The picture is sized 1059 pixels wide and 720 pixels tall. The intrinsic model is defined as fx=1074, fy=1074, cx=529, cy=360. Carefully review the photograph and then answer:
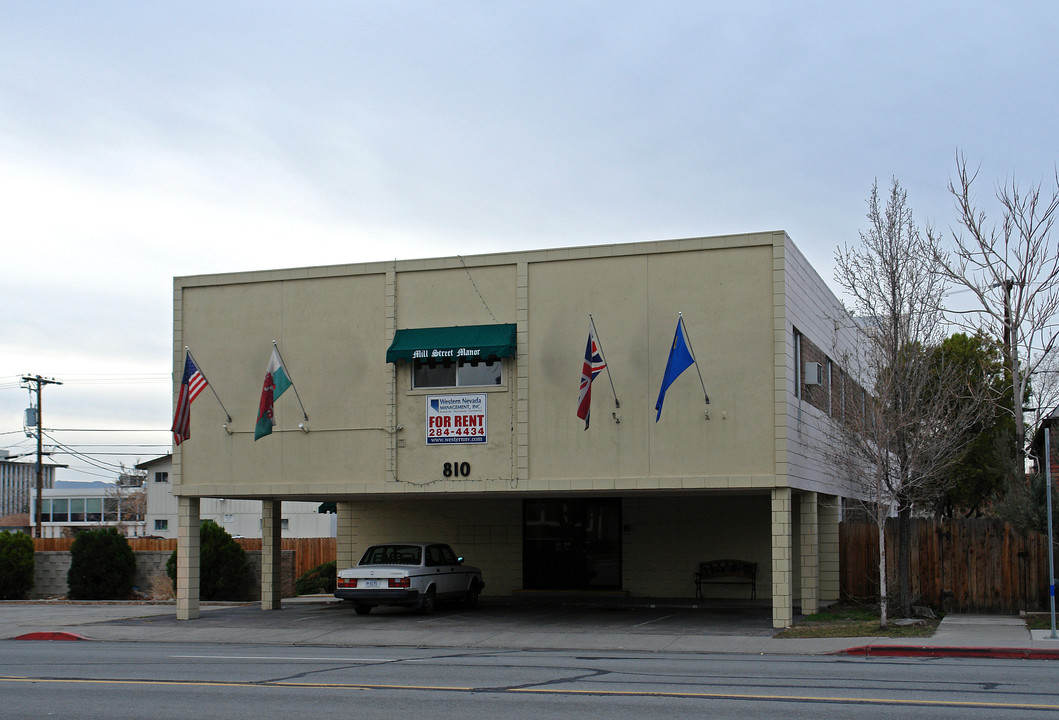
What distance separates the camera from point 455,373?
72.5 ft

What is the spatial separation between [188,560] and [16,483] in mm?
94805

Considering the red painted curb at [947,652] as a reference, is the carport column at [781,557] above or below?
above

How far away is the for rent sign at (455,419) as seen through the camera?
21.7 metres

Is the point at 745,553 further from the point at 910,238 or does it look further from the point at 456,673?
the point at 456,673

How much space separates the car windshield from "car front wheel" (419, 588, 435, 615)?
2.29ft

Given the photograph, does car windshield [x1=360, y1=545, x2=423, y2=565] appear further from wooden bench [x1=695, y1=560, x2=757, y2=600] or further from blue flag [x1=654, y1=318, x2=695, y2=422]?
wooden bench [x1=695, y1=560, x2=757, y2=600]

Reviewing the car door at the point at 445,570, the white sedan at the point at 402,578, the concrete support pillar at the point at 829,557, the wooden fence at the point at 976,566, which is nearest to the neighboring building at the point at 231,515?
the car door at the point at 445,570

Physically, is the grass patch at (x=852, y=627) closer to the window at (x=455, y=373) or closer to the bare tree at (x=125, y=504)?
the window at (x=455, y=373)

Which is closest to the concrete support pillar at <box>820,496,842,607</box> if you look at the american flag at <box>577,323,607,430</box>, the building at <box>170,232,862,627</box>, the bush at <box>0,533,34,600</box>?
the building at <box>170,232,862,627</box>

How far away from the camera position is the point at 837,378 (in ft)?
88.3

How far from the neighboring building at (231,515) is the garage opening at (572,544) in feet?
94.1

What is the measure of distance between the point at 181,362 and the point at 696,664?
1417 centimetres

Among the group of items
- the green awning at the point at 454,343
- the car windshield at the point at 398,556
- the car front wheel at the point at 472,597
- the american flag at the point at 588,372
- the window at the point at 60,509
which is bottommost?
the window at the point at 60,509

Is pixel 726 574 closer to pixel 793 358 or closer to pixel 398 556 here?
pixel 793 358
